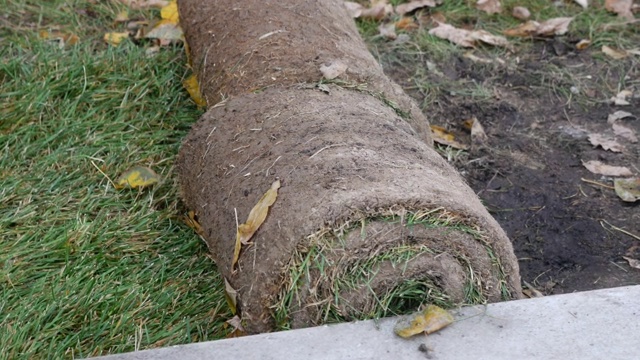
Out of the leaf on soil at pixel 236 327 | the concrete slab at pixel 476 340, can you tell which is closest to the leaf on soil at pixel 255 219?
the leaf on soil at pixel 236 327

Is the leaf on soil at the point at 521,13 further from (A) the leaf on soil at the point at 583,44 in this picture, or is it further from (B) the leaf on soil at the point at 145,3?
(B) the leaf on soil at the point at 145,3

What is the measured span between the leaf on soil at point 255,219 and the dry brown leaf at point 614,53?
2844 mm

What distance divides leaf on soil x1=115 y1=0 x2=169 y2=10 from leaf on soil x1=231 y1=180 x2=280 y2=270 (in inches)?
103

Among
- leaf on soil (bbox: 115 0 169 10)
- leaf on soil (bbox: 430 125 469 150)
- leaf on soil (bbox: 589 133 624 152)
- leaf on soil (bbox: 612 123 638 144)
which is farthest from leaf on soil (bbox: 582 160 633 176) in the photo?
leaf on soil (bbox: 115 0 169 10)

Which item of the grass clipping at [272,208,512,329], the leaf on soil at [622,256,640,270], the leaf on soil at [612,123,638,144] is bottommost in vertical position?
the leaf on soil at [612,123,638,144]

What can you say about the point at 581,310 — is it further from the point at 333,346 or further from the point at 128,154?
the point at 128,154

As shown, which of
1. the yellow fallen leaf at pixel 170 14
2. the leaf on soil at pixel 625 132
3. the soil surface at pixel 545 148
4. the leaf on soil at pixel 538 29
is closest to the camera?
the soil surface at pixel 545 148

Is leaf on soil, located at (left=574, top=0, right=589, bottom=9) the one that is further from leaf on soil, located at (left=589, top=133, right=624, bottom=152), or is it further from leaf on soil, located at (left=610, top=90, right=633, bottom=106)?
leaf on soil, located at (left=589, top=133, right=624, bottom=152)

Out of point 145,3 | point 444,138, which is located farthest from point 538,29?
point 145,3

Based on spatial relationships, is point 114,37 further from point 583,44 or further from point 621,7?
point 621,7

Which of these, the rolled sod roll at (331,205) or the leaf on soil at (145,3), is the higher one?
the rolled sod roll at (331,205)

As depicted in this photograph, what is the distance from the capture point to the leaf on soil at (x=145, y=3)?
4809 millimetres

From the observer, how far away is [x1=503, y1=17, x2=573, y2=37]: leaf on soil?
4848 mm

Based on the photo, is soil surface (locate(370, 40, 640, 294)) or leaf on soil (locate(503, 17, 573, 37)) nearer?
soil surface (locate(370, 40, 640, 294))
